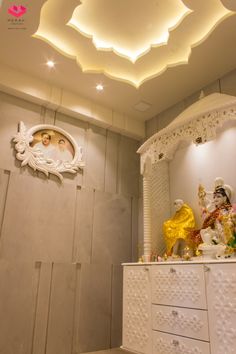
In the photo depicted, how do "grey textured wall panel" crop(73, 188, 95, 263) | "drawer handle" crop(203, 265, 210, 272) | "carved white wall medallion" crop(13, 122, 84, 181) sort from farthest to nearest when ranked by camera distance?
"grey textured wall panel" crop(73, 188, 95, 263)
"carved white wall medallion" crop(13, 122, 84, 181)
"drawer handle" crop(203, 265, 210, 272)

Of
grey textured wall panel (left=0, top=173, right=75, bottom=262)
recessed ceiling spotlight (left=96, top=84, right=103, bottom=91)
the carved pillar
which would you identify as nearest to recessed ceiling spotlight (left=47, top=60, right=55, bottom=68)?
recessed ceiling spotlight (left=96, top=84, right=103, bottom=91)

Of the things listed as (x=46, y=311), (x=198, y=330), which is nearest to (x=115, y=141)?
(x=46, y=311)

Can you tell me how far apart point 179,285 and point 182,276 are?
0.09 m

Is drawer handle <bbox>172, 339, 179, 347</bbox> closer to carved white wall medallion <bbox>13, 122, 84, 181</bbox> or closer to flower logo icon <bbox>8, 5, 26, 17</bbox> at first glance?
carved white wall medallion <bbox>13, 122, 84, 181</bbox>

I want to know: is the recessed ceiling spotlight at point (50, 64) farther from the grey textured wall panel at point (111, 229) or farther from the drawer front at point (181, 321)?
the drawer front at point (181, 321)

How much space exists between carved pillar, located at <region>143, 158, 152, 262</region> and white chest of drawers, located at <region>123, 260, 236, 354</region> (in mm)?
270

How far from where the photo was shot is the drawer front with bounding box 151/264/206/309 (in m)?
2.48

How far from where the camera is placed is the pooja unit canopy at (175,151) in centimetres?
299

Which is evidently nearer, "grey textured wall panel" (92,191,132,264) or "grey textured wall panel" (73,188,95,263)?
"grey textured wall panel" (73,188,95,263)

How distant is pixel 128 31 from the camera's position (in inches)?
134

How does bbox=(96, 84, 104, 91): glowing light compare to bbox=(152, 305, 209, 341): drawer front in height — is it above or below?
above

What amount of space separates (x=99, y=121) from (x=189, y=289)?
2633 mm

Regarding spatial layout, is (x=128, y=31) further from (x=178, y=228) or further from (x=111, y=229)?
Answer: (x=111, y=229)

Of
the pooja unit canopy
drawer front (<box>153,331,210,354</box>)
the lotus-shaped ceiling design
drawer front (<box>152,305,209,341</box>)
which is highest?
the lotus-shaped ceiling design
